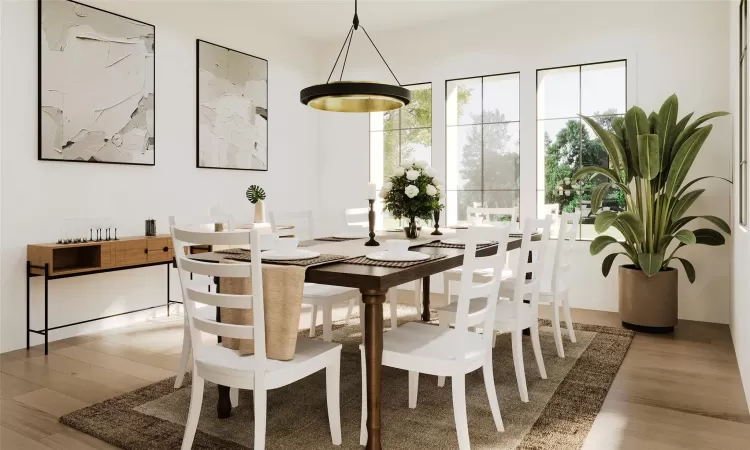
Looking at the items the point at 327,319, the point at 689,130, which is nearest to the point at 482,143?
the point at 689,130

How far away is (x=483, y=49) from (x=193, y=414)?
187 inches

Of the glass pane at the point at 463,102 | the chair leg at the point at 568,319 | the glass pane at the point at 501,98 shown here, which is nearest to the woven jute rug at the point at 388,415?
the chair leg at the point at 568,319

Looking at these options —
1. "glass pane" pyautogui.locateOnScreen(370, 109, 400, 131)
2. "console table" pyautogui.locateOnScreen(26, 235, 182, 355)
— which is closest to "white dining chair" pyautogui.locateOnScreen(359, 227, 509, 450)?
"console table" pyautogui.locateOnScreen(26, 235, 182, 355)

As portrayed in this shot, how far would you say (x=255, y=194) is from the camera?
5.35m

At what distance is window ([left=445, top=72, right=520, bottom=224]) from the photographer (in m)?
5.51

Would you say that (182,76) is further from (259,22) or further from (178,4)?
(259,22)

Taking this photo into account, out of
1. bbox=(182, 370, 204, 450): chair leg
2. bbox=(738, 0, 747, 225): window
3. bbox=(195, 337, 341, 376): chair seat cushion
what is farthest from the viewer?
bbox=(738, 0, 747, 225): window

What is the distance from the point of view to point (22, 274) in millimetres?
3725

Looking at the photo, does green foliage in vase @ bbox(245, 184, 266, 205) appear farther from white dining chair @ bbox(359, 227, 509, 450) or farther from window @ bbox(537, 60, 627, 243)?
white dining chair @ bbox(359, 227, 509, 450)

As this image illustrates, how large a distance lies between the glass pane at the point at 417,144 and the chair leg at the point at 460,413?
163 inches

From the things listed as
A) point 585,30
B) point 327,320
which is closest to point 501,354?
point 327,320

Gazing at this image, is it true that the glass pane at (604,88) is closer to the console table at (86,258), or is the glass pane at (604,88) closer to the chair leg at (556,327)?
the chair leg at (556,327)

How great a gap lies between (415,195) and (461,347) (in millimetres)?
1212

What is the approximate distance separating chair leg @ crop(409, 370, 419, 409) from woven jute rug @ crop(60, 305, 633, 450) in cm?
4
